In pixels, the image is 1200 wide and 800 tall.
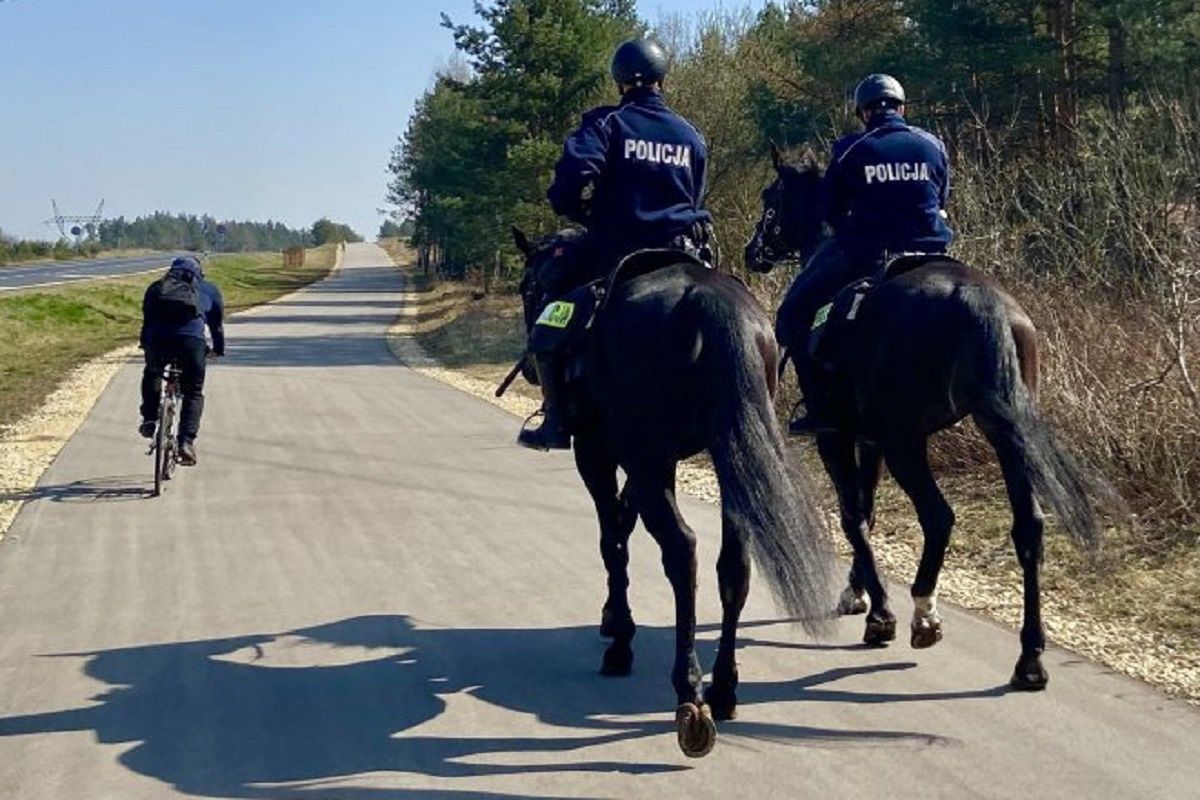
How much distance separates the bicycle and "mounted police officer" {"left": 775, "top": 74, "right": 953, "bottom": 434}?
6788 millimetres

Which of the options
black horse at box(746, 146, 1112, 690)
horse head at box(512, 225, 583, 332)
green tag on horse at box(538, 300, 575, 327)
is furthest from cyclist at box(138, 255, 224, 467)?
black horse at box(746, 146, 1112, 690)

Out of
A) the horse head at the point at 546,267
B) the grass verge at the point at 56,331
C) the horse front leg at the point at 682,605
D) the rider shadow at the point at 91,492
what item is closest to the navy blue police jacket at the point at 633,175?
the horse head at the point at 546,267

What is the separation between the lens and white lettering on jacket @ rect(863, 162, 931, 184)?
6.47 metres

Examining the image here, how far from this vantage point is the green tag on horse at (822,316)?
6.49m

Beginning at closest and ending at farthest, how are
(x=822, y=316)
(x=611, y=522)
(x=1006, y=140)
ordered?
(x=611, y=522), (x=822, y=316), (x=1006, y=140)

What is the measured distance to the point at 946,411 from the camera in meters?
5.97

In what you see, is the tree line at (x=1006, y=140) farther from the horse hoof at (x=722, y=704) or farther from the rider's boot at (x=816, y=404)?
the horse hoof at (x=722, y=704)

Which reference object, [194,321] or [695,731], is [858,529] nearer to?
[695,731]

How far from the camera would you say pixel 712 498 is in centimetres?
1088

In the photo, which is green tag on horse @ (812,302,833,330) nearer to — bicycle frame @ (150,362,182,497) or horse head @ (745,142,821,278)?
horse head @ (745,142,821,278)

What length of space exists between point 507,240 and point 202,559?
29763 mm

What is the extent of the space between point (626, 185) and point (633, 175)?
0.06 meters

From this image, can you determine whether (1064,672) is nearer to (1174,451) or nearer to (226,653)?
(1174,451)

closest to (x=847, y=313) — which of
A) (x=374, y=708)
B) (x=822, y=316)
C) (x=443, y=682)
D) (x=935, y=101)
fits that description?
(x=822, y=316)
